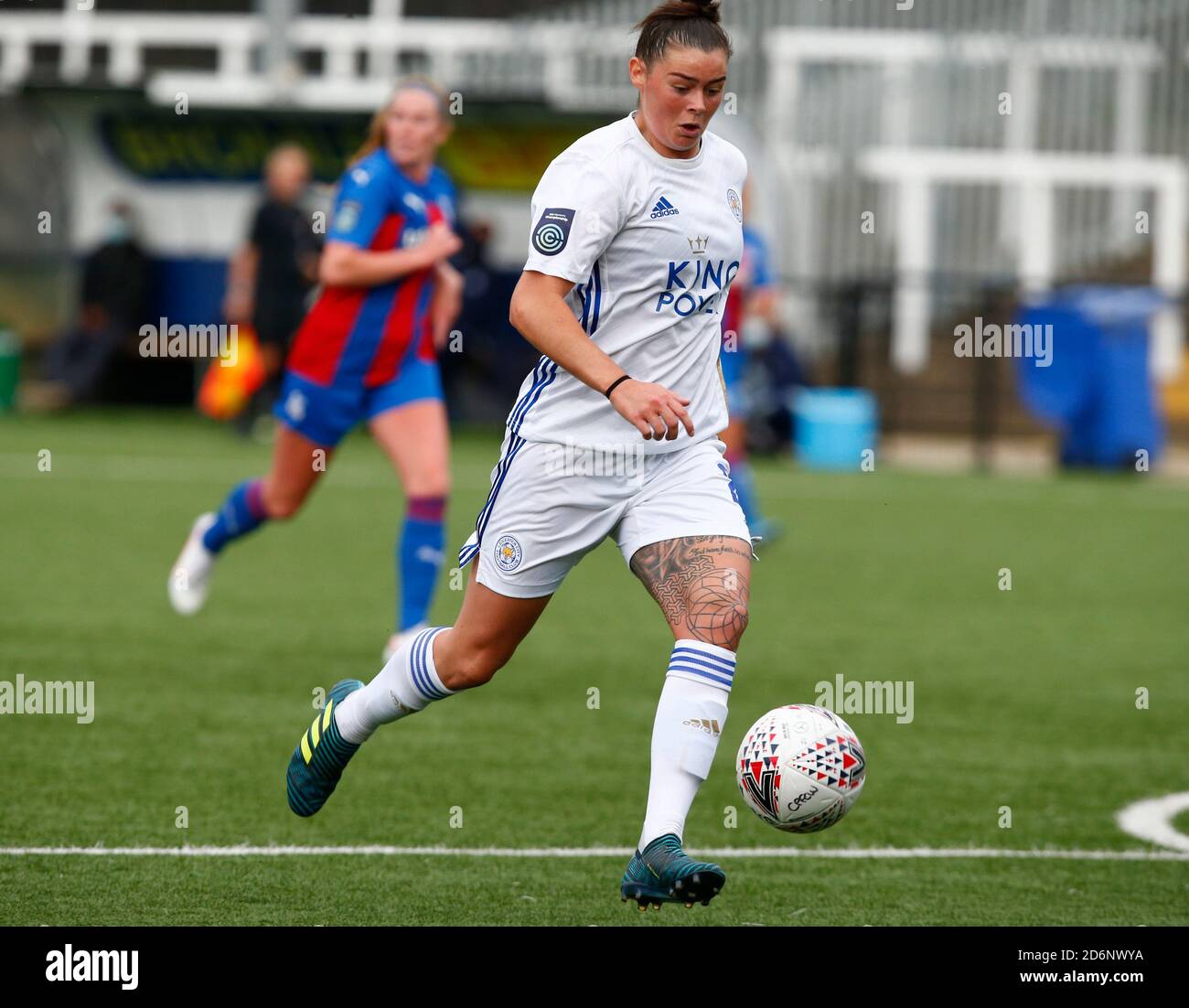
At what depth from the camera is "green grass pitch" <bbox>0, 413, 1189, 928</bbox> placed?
5449 millimetres

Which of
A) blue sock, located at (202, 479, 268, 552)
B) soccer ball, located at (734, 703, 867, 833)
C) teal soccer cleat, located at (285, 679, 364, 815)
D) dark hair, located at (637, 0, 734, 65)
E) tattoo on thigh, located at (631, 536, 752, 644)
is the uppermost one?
dark hair, located at (637, 0, 734, 65)

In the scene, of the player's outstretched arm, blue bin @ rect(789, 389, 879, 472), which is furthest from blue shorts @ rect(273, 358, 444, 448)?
blue bin @ rect(789, 389, 879, 472)

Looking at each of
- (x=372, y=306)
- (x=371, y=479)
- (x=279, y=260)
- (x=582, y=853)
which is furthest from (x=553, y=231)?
(x=279, y=260)

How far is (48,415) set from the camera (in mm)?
22281

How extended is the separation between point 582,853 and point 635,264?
177 cm

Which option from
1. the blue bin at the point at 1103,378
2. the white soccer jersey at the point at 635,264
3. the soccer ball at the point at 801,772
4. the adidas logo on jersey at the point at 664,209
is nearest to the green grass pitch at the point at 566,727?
the soccer ball at the point at 801,772

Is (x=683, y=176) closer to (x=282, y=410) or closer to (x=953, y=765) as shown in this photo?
(x=953, y=765)

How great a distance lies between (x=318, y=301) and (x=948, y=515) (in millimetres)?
8357

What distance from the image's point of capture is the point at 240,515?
9109 millimetres

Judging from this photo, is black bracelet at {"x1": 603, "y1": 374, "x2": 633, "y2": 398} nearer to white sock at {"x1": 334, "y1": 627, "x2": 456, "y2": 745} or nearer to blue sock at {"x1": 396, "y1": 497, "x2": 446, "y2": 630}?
white sock at {"x1": 334, "y1": 627, "x2": 456, "y2": 745}

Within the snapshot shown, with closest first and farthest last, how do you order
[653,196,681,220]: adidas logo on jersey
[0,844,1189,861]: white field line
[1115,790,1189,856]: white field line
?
[653,196,681,220]: adidas logo on jersey < [0,844,1189,861]: white field line < [1115,790,1189,856]: white field line

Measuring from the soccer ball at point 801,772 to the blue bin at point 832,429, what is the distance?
14691 millimetres

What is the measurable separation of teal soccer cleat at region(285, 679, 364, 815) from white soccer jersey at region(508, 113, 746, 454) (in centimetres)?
106

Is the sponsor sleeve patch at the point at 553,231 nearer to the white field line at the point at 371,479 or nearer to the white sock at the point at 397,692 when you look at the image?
the white sock at the point at 397,692
